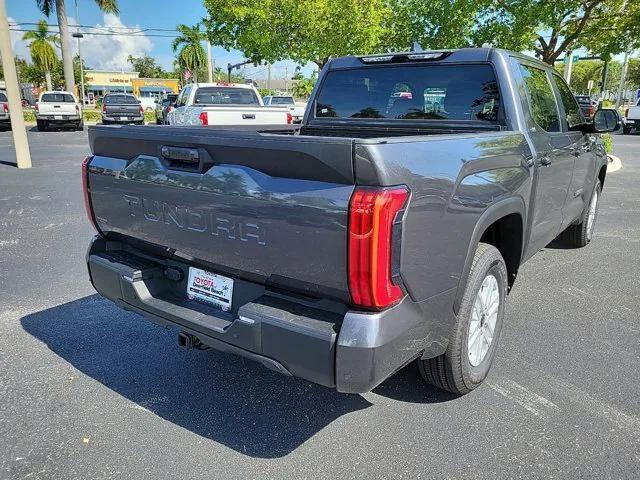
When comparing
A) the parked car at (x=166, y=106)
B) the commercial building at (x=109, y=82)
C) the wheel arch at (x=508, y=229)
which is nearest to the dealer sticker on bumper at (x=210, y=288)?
the wheel arch at (x=508, y=229)

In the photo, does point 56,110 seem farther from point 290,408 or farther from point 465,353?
point 465,353

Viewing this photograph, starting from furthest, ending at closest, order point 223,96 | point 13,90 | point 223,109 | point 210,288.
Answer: point 223,96
point 13,90
point 223,109
point 210,288

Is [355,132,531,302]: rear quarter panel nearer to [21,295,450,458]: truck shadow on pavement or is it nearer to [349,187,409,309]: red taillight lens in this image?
[349,187,409,309]: red taillight lens

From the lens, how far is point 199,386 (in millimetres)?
3131

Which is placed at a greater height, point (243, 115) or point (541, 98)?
point (541, 98)

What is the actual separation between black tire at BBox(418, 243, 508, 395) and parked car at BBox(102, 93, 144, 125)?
25.2 metres

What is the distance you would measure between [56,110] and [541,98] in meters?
24.3

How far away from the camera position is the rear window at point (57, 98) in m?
23.6

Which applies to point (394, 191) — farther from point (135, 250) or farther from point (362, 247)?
point (135, 250)

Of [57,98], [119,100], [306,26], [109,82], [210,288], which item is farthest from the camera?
[109,82]

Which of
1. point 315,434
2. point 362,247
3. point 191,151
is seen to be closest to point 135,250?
point 191,151

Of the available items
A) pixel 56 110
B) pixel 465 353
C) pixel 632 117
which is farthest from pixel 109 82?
pixel 465 353

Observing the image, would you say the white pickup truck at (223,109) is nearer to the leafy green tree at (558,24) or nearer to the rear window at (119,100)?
the leafy green tree at (558,24)

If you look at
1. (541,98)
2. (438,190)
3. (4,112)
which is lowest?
(4,112)
